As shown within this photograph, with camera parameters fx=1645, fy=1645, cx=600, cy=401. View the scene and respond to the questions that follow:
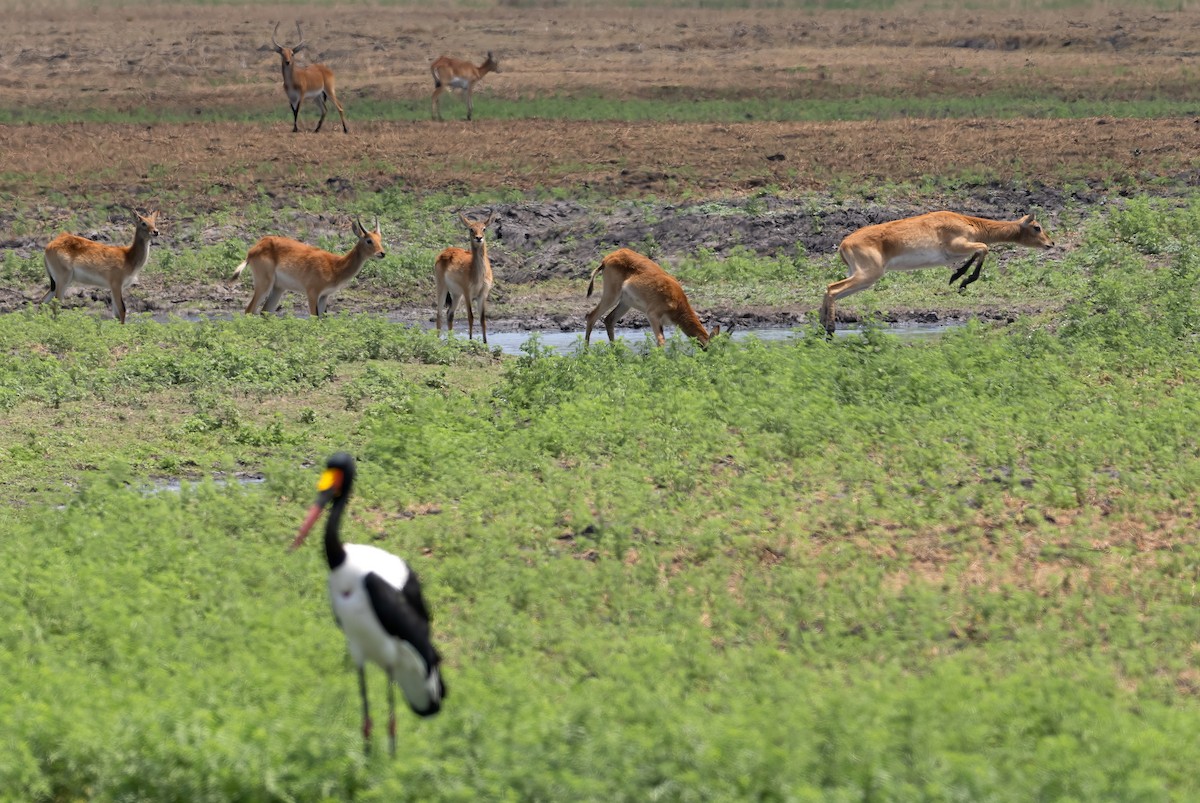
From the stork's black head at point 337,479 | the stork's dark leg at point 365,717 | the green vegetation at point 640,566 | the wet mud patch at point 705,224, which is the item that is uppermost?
the stork's black head at point 337,479

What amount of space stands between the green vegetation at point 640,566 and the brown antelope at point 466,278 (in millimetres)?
2028

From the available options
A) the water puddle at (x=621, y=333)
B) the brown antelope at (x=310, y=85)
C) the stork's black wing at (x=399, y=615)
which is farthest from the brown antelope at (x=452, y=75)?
the stork's black wing at (x=399, y=615)

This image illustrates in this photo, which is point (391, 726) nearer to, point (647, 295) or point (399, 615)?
point (399, 615)

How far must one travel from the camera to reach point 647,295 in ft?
44.1

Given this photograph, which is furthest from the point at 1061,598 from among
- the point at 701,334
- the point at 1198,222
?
the point at 1198,222

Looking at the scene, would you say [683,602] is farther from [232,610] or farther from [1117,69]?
[1117,69]

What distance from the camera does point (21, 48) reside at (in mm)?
35750

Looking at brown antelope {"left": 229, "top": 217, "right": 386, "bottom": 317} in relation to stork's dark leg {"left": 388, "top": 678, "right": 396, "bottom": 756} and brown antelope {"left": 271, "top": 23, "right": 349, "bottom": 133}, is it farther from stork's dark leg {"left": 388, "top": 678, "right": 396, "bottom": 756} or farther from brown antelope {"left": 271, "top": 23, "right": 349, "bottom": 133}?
brown antelope {"left": 271, "top": 23, "right": 349, "bottom": 133}

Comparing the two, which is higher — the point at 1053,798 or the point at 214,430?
the point at 1053,798

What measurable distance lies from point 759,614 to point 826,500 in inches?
68.7

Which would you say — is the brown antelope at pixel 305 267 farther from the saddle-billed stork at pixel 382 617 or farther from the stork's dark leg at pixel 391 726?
the stork's dark leg at pixel 391 726

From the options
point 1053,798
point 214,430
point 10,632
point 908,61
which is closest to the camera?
point 1053,798

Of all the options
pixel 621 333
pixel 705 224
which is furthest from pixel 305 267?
pixel 705 224

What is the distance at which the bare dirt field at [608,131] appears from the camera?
1898cm
